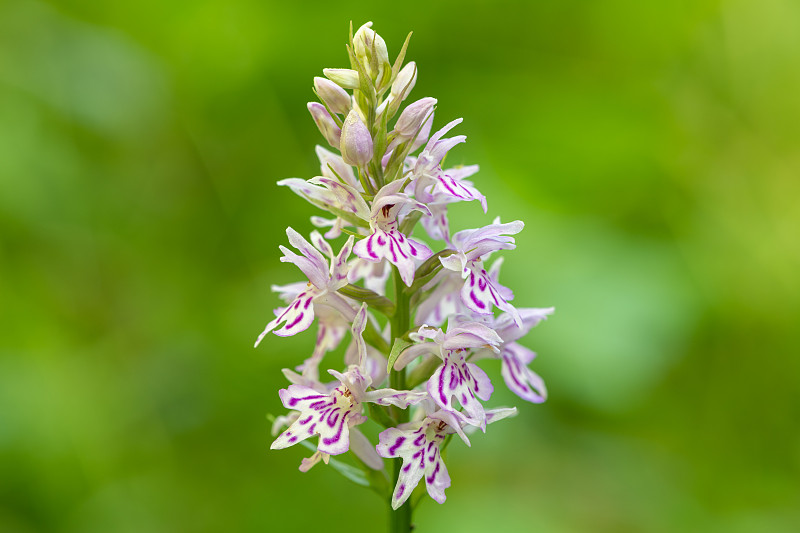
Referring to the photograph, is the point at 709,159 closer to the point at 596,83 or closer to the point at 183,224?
the point at 596,83

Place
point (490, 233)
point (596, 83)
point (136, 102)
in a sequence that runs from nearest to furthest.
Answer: point (490, 233), point (136, 102), point (596, 83)

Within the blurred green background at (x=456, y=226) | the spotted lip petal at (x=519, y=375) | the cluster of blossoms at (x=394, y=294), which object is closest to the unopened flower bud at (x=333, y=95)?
the cluster of blossoms at (x=394, y=294)

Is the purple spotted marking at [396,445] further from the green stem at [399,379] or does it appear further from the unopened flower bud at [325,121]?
the unopened flower bud at [325,121]

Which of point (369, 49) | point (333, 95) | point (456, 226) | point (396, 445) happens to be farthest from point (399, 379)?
point (456, 226)

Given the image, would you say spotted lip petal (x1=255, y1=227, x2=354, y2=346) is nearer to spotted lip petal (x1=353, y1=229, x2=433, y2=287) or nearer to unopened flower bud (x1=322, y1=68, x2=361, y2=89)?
spotted lip petal (x1=353, y1=229, x2=433, y2=287)

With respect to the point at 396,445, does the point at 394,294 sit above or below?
above

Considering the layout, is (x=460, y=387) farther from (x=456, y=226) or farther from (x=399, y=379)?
(x=456, y=226)

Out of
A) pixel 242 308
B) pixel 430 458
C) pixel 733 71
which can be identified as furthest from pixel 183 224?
pixel 733 71
